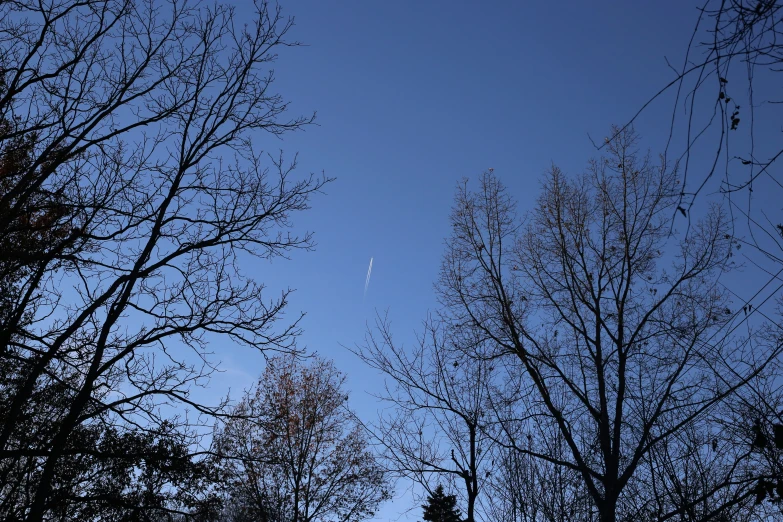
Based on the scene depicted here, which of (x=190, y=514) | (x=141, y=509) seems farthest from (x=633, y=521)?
(x=141, y=509)

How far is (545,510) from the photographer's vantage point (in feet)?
34.7

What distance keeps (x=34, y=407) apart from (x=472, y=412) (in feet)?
24.5

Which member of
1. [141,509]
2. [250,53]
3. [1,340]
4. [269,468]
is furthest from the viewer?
[269,468]

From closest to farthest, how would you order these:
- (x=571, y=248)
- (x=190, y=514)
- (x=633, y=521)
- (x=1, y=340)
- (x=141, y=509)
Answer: (x=1, y=340), (x=141, y=509), (x=190, y=514), (x=633, y=521), (x=571, y=248)

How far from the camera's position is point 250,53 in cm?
885

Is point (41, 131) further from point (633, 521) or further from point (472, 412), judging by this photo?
point (633, 521)

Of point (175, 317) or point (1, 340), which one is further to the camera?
point (175, 317)

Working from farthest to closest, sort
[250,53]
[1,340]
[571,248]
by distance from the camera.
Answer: [571,248] → [250,53] → [1,340]

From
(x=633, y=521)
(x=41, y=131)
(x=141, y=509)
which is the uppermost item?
(x=41, y=131)

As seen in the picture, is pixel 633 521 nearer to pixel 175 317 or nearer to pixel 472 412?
pixel 472 412

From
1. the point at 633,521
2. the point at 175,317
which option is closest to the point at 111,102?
the point at 175,317

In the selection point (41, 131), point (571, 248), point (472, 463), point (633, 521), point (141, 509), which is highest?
point (571, 248)

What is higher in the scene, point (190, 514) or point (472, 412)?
point (472, 412)

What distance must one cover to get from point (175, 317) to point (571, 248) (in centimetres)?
774
